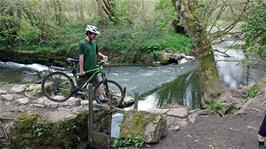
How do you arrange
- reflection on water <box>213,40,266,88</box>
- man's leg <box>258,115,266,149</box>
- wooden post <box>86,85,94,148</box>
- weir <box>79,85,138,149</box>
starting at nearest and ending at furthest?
man's leg <box>258,115,266,149</box> → weir <box>79,85,138,149</box> → wooden post <box>86,85,94,148</box> → reflection on water <box>213,40,266,88</box>

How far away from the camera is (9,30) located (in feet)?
75.8

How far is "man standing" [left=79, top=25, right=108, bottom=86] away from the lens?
27.9 feet

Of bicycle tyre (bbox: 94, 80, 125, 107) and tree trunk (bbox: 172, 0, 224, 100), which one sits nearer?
bicycle tyre (bbox: 94, 80, 125, 107)

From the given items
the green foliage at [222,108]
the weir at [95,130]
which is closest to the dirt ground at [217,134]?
the green foliage at [222,108]

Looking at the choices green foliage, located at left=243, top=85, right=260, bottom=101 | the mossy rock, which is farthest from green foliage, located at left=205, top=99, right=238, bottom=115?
the mossy rock

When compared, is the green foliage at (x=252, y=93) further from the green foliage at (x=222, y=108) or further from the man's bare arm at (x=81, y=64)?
the man's bare arm at (x=81, y=64)

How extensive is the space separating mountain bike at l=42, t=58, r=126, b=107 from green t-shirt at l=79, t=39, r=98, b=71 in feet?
0.48

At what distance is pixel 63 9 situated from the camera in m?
26.1

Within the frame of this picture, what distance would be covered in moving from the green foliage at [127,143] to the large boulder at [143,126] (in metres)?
0.07

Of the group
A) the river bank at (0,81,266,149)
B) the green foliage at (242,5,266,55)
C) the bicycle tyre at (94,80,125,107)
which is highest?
the green foliage at (242,5,266,55)

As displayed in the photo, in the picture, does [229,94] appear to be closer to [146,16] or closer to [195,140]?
[195,140]

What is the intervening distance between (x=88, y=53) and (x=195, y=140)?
317cm

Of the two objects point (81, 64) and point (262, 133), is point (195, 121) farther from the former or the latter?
point (81, 64)

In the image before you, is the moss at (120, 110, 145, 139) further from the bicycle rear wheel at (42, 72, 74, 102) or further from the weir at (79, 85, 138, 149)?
the bicycle rear wheel at (42, 72, 74, 102)
